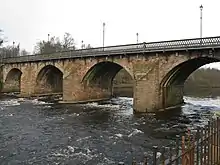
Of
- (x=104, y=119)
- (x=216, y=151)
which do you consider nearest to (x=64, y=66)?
(x=104, y=119)

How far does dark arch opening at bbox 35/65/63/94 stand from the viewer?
49062mm

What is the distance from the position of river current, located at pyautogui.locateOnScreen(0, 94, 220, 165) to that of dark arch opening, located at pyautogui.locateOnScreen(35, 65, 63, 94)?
A: 20.8 m

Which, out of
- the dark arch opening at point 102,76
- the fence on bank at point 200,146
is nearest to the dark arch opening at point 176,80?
the dark arch opening at point 102,76

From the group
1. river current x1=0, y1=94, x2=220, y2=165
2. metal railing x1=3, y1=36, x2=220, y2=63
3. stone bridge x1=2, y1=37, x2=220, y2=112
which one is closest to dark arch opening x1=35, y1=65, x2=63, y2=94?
stone bridge x1=2, y1=37, x2=220, y2=112

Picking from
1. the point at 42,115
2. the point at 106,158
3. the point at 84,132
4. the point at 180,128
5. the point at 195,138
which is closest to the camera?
the point at 195,138

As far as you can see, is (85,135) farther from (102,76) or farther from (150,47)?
(102,76)

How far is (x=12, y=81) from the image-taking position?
60.1m

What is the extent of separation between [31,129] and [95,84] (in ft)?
69.7

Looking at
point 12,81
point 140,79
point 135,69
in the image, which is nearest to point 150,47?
point 135,69

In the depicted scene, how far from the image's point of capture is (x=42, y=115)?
89.3ft

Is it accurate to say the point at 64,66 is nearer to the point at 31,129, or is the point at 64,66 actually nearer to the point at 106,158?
the point at 31,129

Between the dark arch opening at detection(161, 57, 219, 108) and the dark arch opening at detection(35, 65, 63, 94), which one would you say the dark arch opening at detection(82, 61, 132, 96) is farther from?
the dark arch opening at detection(35, 65, 63, 94)

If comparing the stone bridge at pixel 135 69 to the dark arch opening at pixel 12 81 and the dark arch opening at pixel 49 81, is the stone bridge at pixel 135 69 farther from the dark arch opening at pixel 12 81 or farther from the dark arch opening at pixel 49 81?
the dark arch opening at pixel 12 81

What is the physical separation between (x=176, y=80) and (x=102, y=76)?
518 inches
